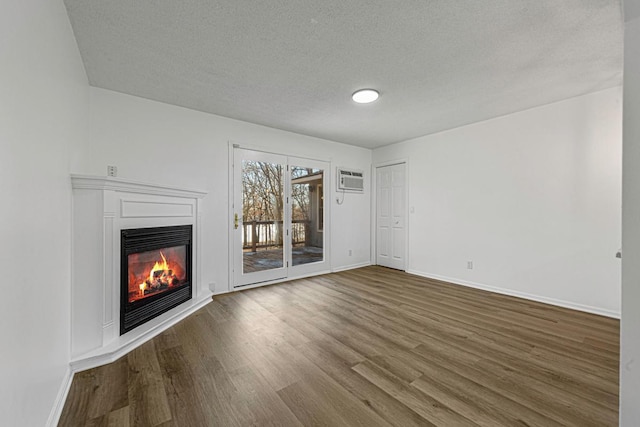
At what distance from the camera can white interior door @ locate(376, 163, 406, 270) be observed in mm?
5105

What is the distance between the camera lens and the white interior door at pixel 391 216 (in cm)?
511

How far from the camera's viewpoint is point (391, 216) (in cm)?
532

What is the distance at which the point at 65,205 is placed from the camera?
1.81 meters

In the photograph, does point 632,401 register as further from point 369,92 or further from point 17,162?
point 369,92

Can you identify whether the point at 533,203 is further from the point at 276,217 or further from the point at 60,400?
the point at 60,400

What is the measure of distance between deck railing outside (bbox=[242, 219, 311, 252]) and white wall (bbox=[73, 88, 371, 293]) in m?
0.32

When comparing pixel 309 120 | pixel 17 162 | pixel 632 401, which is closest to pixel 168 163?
pixel 309 120

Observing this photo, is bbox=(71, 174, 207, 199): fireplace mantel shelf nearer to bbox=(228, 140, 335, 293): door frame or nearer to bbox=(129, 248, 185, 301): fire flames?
bbox=(129, 248, 185, 301): fire flames

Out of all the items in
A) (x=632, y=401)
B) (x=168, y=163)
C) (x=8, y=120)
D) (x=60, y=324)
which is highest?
(x=168, y=163)

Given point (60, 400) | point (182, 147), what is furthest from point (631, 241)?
point (182, 147)

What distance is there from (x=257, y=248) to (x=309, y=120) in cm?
208

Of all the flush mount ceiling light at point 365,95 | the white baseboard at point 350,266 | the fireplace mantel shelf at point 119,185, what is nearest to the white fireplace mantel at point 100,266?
the fireplace mantel shelf at point 119,185

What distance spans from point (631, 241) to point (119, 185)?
9.50 ft

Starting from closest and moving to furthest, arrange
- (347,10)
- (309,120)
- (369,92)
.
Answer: (347,10) → (369,92) → (309,120)
